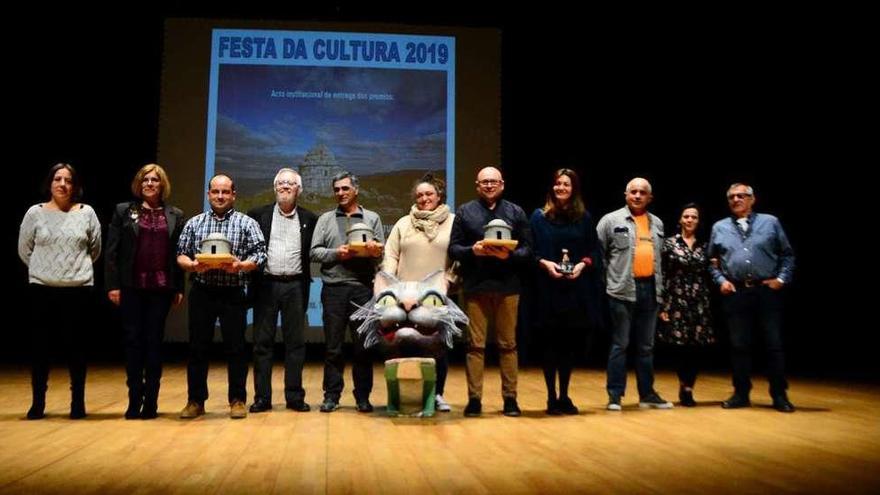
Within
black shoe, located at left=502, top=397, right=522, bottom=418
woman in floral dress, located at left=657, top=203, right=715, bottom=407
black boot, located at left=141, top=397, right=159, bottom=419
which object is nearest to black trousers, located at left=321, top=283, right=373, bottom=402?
black shoe, located at left=502, top=397, right=522, bottom=418

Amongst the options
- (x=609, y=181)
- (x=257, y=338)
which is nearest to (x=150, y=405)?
(x=257, y=338)

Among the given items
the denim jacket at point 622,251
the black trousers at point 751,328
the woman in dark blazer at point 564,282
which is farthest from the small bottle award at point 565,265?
the black trousers at point 751,328

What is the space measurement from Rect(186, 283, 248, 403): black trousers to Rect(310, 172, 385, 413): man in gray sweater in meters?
0.46

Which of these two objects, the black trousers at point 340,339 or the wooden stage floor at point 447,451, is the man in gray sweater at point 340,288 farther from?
the wooden stage floor at point 447,451

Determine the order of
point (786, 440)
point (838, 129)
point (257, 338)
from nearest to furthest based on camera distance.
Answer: point (786, 440)
point (257, 338)
point (838, 129)

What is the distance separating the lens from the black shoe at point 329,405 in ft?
12.9

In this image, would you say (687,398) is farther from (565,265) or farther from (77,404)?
(77,404)

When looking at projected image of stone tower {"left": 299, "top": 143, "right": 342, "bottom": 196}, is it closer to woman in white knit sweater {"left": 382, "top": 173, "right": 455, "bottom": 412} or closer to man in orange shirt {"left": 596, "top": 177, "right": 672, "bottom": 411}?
woman in white knit sweater {"left": 382, "top": 173, "right": 455, "bottom": 412}

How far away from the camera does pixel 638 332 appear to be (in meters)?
4.27

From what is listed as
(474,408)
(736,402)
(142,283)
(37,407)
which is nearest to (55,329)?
(37,407)

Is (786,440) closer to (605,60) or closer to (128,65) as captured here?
(605,60)

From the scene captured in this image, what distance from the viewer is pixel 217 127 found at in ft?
21.8

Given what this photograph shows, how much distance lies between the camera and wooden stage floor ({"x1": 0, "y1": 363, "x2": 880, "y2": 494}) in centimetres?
230

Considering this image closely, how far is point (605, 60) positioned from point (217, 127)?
3.90 metres
